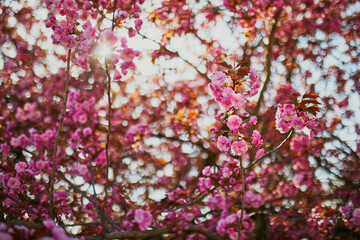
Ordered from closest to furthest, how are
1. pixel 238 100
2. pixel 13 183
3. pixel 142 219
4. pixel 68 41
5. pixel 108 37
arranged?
pixel 108 37, pixel 238 100, pixel 68 41, pixel 13 183, pixel 142 219

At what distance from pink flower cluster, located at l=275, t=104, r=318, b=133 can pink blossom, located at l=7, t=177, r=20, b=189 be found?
9.03ft

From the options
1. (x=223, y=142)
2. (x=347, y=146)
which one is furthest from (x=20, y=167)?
(x=347, y=146)

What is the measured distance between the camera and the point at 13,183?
2979mm

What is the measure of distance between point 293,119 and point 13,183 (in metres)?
2.88

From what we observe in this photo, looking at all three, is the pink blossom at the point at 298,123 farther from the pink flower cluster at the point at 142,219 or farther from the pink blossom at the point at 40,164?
the pink blossom at the point at 40,164

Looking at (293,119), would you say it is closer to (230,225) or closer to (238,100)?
(238,100)

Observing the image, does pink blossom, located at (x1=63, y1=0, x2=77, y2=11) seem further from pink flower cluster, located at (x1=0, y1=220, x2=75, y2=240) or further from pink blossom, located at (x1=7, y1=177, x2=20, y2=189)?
pink blossom, located at (x1=7, y1=177, x2=20, y2=189)

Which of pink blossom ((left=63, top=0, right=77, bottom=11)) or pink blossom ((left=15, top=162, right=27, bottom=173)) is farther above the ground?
pink blossom ((left=63, top=0, right=77, bottom=11))

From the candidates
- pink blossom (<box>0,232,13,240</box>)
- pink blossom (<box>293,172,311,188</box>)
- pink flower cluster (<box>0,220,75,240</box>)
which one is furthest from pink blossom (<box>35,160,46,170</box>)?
pink blossom (<box>293,172,311,188</box>)

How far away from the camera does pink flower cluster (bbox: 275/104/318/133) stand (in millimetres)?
2006

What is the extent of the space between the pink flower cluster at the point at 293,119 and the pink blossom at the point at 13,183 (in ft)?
9.03

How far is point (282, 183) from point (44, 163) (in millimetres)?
4042

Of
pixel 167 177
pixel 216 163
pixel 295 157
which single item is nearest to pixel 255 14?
pixel 295 157

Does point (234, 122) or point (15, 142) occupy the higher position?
point (15, 142)
